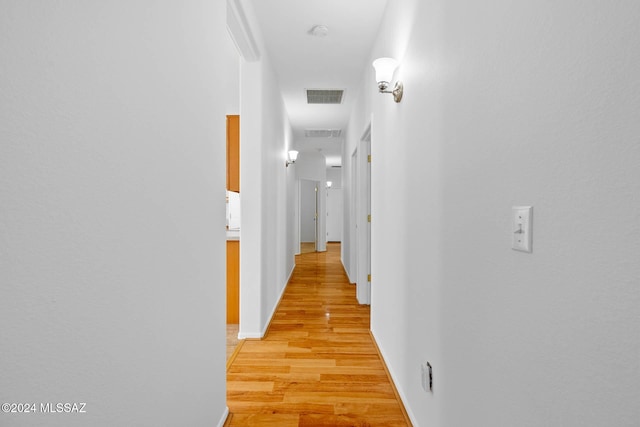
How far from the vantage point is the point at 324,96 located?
4520mm

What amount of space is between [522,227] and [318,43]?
2.84 meters

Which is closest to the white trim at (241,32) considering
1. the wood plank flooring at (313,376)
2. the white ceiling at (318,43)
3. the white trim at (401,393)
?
the white ceiling at (318,43)

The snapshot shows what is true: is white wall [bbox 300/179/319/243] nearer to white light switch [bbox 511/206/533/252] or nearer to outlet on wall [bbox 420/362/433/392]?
outlet on wall [bbox 420/362/433/392]

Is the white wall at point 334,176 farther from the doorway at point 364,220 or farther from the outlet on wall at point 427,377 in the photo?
the outlet on wall at point 427,377

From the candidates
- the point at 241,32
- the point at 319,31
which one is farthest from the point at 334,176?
the point at 241,32

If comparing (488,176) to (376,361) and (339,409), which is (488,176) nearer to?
(339,409)

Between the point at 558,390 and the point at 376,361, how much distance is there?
77.0 inches

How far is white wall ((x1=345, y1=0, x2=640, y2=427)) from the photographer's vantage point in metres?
0.56

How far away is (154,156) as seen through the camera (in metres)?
1.00

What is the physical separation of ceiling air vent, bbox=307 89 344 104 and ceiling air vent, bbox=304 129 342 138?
1.60 m

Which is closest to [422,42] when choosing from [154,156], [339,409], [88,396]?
[154,156]

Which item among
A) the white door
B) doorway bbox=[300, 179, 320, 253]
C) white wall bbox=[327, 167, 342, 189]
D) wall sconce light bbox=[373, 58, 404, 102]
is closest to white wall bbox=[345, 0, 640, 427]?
wall sconce light bbox=[373, 58, 404, 102]

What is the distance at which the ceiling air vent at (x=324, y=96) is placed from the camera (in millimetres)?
4332

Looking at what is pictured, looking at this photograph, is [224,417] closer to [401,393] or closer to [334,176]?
[401,393]
